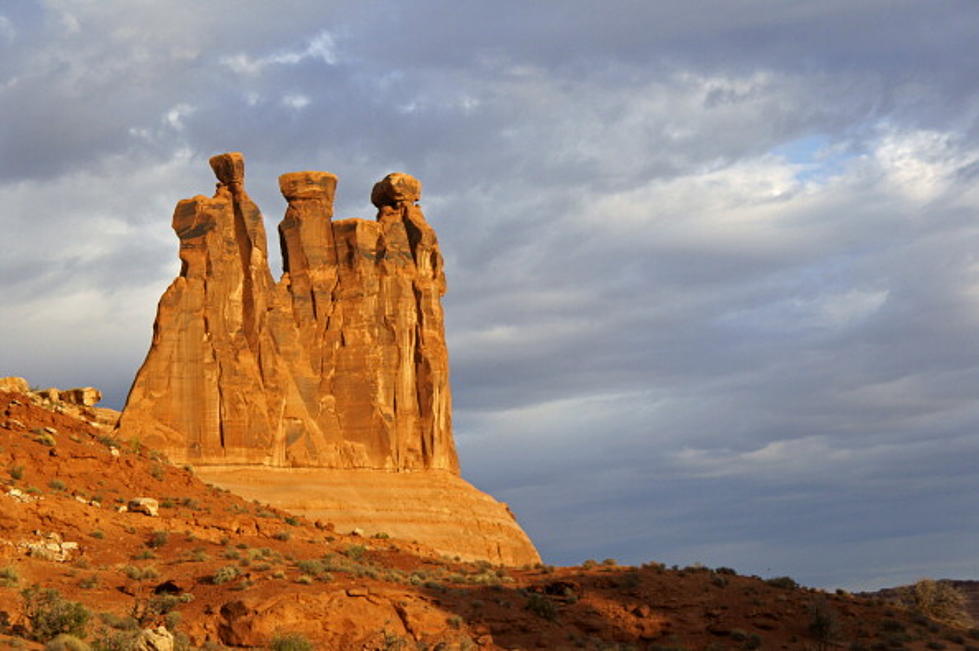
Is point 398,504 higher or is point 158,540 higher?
point 398,504

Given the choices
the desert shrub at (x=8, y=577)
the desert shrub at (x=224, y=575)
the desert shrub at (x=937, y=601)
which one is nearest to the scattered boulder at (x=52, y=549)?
the desert shrub at (x=8, y=577)

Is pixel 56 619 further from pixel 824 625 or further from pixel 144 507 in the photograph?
pixel 824 625

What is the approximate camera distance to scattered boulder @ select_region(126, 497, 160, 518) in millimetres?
43562

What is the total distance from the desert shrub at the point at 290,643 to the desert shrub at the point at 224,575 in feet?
12.7

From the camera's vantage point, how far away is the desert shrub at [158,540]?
1569 inches

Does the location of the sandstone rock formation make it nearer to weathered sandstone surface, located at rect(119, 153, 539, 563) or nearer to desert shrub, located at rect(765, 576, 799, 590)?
weathered sandstone surface, located at rect(119, 153, 539, 563)

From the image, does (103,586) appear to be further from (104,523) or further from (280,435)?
(280,435)

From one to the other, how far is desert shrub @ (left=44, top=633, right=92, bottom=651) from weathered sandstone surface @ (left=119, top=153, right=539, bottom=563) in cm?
3924

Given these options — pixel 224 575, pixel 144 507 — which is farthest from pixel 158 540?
pixel 224 575

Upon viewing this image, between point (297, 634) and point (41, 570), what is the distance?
748 cm

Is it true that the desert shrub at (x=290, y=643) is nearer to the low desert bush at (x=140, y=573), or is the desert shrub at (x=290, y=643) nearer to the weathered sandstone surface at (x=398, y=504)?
the low desert bush at (x=140, y=573)

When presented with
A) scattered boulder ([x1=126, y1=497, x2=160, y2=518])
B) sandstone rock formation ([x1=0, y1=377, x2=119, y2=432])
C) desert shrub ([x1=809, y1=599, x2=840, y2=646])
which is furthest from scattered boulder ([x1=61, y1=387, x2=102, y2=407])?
desert shrub ([x1=809, y1=599, x2=840, y2=646])

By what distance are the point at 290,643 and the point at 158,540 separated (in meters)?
11.1

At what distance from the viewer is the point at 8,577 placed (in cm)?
3184
